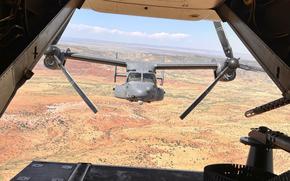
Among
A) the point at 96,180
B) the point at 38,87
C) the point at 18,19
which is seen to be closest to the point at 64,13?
the point at 18,19

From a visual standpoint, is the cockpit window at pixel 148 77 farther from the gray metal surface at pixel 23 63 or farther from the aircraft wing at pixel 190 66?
the gray metal surface at pixel 23 63

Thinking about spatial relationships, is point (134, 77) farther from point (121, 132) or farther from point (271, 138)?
point (271, 138)

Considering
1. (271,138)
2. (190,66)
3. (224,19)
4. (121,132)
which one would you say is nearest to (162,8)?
(224,19)

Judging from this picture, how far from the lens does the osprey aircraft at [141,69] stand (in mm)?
18672

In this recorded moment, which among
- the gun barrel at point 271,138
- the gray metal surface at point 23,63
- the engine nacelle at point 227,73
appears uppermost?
the gray metal surface at point 23,63

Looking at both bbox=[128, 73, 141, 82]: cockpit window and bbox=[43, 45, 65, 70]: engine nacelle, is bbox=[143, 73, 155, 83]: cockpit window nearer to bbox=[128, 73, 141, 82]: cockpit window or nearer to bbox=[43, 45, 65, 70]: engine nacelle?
bbox=[128, 73, 141, 82]: cockpit window

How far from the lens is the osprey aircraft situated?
735 inches

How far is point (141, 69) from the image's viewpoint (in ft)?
73.2

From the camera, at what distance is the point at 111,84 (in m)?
59.8

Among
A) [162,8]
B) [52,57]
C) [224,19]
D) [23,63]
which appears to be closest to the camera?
[23,63]

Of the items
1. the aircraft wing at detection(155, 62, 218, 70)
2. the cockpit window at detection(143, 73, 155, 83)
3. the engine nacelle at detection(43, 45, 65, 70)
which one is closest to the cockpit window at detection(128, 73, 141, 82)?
the cockpit window at detection(143, 73, 155, 83)

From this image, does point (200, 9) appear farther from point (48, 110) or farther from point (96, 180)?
point (48, 110)

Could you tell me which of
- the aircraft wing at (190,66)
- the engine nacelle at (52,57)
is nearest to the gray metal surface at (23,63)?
the engine nacelle at (52,57)

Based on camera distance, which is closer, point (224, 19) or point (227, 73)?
point (224, 19)
